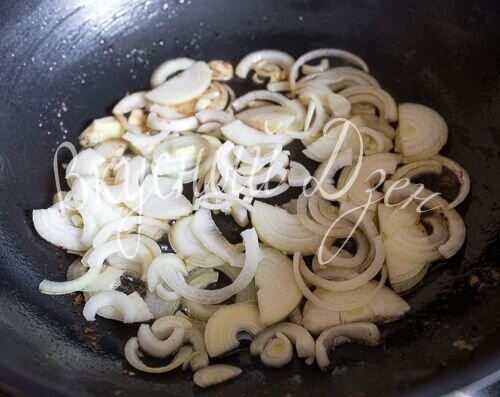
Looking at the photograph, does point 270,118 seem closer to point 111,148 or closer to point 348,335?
point 111,148

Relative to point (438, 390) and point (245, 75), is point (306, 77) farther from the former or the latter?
point (438, 390)

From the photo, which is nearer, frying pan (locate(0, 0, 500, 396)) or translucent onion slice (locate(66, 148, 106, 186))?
frying pan (locate(0, 0, 500, 396))

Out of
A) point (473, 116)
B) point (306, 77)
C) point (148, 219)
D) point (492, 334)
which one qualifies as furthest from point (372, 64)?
point (492, 334)

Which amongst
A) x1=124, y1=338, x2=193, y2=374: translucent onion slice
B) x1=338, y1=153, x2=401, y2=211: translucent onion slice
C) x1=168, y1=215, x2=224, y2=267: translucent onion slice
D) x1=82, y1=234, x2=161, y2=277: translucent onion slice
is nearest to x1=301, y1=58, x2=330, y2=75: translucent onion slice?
x1=338, y1=153, x2=401, y2=211: translucent onion slice

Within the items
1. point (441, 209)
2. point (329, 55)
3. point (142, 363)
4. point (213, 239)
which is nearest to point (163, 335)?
point (142, 363)

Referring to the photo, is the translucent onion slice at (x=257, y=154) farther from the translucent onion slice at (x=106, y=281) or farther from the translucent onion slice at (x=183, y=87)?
the translucent onion slice at (x=106, y=281)

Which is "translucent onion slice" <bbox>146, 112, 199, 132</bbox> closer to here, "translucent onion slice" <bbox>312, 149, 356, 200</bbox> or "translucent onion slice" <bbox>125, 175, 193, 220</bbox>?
"translucent onion slice" <bbox>125, 175, 193, 220</bbox>
